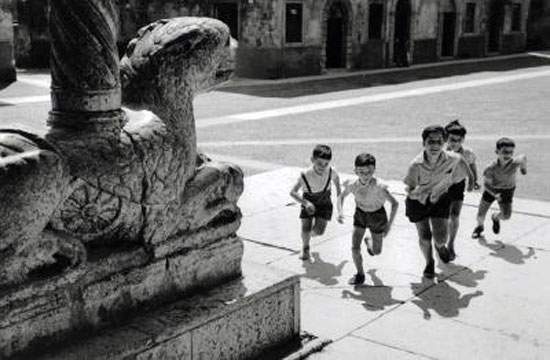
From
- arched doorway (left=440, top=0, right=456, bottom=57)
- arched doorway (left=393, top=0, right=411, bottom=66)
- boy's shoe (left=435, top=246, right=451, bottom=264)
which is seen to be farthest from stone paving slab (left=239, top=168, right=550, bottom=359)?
arched doorway (left=440, top=0, right=456, bottom=57)

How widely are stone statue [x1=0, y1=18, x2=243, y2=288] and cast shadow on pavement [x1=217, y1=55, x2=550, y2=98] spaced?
15.8m

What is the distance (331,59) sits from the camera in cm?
2866

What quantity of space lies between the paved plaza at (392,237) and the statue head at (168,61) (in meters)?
0.69

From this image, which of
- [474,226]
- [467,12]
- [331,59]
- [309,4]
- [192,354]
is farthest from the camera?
[467,12]

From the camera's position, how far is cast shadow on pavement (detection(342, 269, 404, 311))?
19.4 ft

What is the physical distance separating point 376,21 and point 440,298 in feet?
79.5

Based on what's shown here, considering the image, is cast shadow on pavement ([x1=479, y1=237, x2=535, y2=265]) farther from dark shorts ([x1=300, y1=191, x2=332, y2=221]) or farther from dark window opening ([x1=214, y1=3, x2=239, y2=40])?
dark window opening ([x1=214, y1=3, x2=239, y2=40])

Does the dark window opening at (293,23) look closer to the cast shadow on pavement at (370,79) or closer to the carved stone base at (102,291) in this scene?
the cast shadow on pavement at (370,79)

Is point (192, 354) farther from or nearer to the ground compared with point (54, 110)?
nearer to the ground

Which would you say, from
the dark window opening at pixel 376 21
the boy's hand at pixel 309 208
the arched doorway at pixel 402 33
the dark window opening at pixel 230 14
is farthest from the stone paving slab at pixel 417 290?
the arched doorway at pixel 402 33

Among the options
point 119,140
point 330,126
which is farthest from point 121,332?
point 330,126

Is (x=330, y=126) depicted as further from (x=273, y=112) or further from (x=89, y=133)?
(x=89, y=133)

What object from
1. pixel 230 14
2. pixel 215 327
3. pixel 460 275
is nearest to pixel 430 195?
pixel 460 275

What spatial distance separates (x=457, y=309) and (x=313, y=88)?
17088mm
